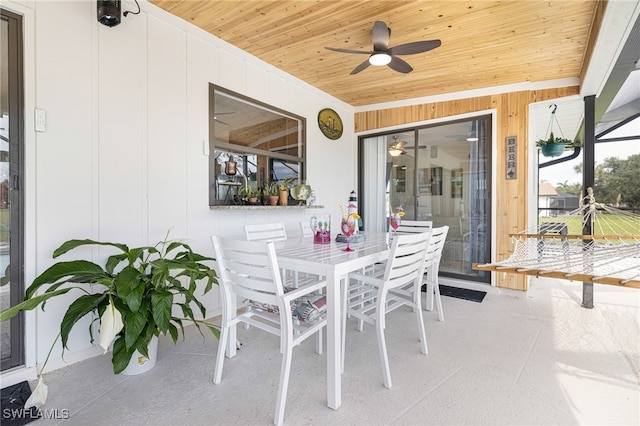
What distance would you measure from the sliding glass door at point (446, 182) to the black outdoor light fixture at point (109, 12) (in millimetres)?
3095

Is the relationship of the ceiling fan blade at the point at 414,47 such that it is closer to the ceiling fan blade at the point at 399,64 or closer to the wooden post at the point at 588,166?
the ceiling fan blade at the point at 399,64

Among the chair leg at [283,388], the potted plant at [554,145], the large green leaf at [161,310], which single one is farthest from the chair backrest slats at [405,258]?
the potted plant at [554,145]

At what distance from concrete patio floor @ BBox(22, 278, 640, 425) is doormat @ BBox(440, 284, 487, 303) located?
76 centimetres

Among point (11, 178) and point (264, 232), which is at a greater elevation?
point (11, 178)

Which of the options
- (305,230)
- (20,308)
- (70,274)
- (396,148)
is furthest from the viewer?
(396,148)

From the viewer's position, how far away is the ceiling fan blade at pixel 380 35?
2264 mm

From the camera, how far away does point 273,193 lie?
3328 millimetres

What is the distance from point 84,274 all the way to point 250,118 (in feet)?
6.93

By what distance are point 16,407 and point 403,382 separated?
6.75 ft

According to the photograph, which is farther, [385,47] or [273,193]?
[273,193]

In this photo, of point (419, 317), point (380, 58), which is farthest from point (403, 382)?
point (380, 58)

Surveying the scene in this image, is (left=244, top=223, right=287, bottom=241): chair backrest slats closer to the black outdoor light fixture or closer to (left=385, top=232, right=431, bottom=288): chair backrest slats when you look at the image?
(left=385, top=232, right=431, bottom=288): chair backrest slats

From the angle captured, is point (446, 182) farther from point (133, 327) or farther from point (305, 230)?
point (133, 327)

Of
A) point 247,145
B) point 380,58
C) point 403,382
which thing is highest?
point 380,58
